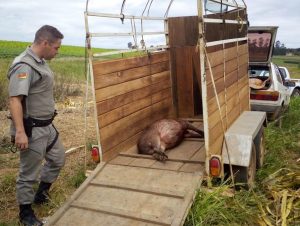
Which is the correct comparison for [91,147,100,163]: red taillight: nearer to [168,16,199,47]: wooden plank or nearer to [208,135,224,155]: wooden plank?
[208,135,224,155]: wooden plank

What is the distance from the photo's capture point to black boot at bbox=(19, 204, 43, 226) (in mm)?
4188

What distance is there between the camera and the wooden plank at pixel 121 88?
456 cm

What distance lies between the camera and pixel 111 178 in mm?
4402

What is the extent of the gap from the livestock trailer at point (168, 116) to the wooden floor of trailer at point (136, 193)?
10 millimetres

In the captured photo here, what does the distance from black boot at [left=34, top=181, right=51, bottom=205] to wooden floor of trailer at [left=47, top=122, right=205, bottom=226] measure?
0.74 metres

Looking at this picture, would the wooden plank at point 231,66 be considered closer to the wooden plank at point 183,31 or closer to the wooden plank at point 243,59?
the wooden plank at point 243,59

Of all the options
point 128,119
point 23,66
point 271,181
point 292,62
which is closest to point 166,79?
point 128,119

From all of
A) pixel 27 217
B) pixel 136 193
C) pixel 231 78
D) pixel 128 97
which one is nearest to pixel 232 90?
pixel 231 78

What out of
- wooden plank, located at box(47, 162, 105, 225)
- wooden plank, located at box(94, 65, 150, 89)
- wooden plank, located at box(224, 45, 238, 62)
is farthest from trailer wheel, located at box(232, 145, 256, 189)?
wooden plank, located at box(94, 65, 150, 89)

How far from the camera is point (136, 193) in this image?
13.2ft

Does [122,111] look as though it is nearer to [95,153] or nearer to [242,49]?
[95,153]

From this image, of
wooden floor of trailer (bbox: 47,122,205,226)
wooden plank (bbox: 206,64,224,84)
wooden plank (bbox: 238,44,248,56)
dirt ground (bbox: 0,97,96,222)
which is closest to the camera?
wooden floor of trailer (bbox: 47,122,205,226)

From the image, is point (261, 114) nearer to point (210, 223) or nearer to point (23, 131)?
point (210, 223)

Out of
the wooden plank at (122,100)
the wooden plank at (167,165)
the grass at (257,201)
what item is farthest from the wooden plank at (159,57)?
the grass at (257,201)
